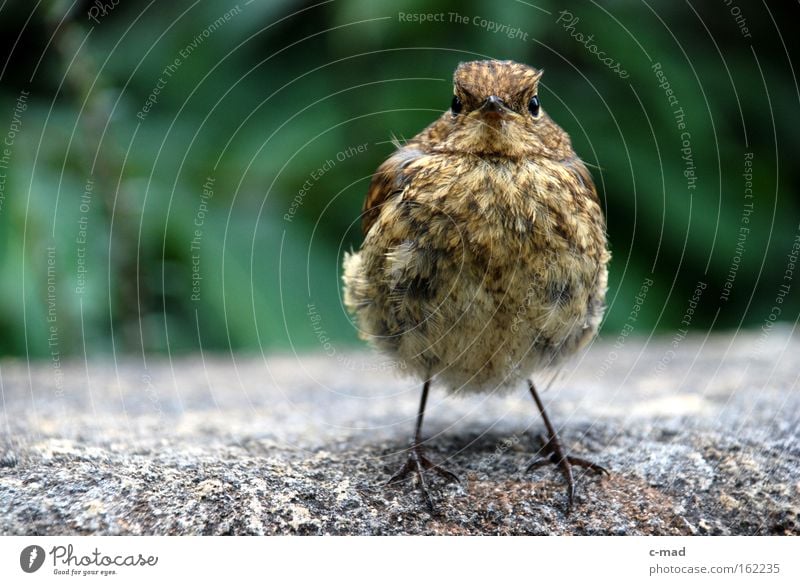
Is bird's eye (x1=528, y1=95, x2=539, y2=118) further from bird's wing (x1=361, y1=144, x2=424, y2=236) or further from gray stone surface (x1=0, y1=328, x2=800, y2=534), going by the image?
gray stone surface (x1=0, y1=328, x2=800, y2=534)

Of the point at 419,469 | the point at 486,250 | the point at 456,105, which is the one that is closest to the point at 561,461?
the point at 419,469

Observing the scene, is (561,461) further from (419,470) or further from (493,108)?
(493,108)

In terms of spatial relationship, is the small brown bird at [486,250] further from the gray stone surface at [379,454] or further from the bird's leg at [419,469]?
the gray stone surface at [379,454]
